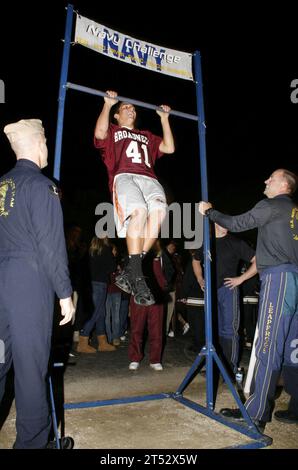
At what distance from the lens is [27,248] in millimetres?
2865

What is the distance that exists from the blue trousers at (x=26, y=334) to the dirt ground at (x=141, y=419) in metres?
0.77

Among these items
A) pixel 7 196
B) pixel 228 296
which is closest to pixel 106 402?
pixel 228 296

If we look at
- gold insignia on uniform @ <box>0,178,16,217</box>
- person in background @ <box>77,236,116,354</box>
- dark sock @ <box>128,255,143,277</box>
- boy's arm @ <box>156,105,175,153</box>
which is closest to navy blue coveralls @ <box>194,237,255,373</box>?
boy's arm @ <box>156,105,175,153</box>

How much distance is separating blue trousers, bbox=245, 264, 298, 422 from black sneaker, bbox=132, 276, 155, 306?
1.13m

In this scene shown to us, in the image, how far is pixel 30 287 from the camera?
2832mm

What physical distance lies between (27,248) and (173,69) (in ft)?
9.18

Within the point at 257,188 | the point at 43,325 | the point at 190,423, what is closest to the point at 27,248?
the point at 43,325

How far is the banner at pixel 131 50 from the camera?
3.93m

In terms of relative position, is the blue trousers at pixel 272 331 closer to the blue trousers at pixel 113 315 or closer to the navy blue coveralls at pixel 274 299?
the navy blue coveralls at pixel 274 299

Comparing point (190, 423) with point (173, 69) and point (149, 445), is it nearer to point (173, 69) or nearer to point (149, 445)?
point (149, 445)

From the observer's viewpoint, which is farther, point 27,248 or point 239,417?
point 239,417

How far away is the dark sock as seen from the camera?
391cm

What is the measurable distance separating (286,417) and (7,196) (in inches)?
135

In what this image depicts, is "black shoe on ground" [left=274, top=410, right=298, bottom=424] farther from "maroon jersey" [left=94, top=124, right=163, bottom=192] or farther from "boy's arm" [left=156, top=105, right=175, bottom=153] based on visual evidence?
"boy's arm" [left=156, top=105, right=175, bottom=153]
